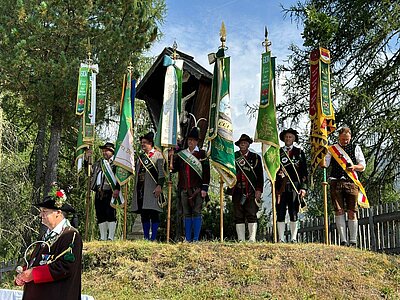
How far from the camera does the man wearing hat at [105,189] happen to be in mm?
10805

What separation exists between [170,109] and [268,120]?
174 cm

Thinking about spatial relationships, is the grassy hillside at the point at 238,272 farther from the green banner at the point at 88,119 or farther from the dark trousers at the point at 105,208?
the green banner at the point at 88,119

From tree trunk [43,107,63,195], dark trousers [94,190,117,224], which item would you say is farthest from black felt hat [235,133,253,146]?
tree trunk [43,107,63,195]

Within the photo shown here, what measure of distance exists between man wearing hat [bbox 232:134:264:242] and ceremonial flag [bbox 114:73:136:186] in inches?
77.1

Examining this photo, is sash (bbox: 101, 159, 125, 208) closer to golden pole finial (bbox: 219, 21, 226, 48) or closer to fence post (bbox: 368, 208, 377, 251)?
golden pole finial (bbox: 219, 21, 226, 48)

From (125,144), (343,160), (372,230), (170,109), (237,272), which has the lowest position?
(237,272)

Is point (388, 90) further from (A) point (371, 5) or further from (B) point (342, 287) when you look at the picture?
(B) point (342, 287)

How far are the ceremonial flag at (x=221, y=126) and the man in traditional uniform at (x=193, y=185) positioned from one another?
1.48 feet

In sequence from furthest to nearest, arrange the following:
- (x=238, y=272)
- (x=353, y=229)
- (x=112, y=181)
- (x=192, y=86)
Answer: (x=192, y=86)
(x=112, y=181)
(x=353, y=229)
(x=238, y=272)

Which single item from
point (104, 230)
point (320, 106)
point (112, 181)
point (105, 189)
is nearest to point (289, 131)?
point (320, 106)

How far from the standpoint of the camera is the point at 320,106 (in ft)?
30.1

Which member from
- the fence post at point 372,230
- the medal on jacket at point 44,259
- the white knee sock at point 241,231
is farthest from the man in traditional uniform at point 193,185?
the medal on jacket at point 44,259

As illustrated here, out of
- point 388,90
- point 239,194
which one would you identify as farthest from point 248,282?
point 388,90

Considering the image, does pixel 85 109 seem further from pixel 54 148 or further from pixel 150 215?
pixel 54 148
